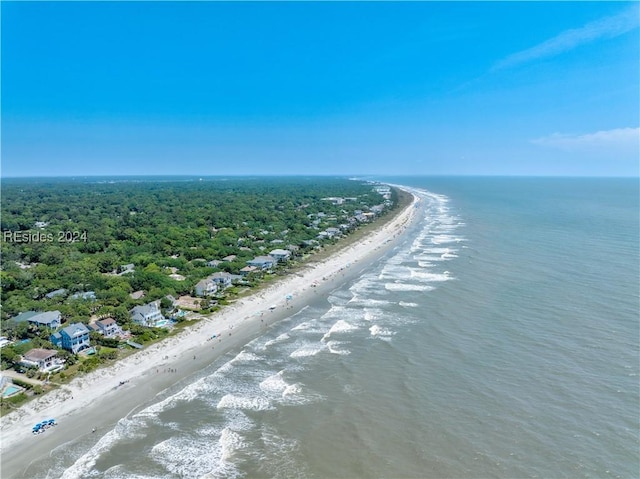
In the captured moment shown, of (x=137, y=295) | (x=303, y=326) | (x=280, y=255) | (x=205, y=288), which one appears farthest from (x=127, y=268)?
(x=303, y=326)

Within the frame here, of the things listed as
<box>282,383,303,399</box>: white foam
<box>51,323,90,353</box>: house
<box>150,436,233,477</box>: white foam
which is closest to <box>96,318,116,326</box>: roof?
<box>51,323,90,353</box>: house

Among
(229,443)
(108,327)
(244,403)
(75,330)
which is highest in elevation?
(75,330)

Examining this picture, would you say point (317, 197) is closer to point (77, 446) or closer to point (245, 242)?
point (245, 242)

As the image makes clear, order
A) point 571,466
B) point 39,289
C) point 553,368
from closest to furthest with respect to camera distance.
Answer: point 571,466, point 553,368, point 39,289

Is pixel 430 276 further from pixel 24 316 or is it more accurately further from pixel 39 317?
pixel 24 316

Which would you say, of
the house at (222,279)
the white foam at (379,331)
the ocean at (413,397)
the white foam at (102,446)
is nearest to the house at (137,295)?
the house at (222,279)

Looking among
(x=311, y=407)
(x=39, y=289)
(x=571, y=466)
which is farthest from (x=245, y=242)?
(x=571, y=466)
